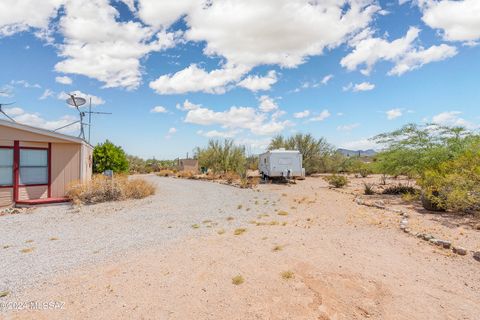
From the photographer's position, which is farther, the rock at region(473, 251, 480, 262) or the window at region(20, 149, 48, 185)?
the window at region(20, 149, 48, 185)

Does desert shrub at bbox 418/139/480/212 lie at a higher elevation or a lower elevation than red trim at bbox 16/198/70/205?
higher

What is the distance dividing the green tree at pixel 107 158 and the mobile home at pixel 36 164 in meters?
4.38

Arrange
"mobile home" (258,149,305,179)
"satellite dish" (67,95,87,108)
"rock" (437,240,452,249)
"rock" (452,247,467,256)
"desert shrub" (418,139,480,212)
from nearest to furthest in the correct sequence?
"rock" (452,247,467,256) < "rock" (437,240,452,249) < "desert shrub" (418,139,480,212) < "satellite dish" (67,95,87,108) < "mobile home" (258,149,305,179)

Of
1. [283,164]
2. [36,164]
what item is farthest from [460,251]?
[283,164]

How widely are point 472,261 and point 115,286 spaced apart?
581 cm

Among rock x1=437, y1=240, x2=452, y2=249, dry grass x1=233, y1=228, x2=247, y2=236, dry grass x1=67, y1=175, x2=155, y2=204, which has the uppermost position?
dry grass x1=67, y1=175, x2=155, y2=204

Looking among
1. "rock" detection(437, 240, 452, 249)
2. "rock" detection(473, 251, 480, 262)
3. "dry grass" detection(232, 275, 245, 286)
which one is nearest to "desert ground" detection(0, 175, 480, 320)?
"dry grass" detection(232, 275, 245, 286)

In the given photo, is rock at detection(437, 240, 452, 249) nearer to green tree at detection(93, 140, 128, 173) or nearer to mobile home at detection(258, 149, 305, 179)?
mobile home at detection(258, 149, 305, 179)

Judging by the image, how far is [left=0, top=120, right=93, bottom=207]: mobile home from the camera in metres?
10.4

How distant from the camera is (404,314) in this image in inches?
139

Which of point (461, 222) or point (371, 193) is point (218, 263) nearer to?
point (461, 222)

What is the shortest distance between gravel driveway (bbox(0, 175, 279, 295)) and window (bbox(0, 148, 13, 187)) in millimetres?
1670

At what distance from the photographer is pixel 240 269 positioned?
4617 millimetres

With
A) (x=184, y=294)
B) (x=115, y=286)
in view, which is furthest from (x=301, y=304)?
(x=115, y=286)
